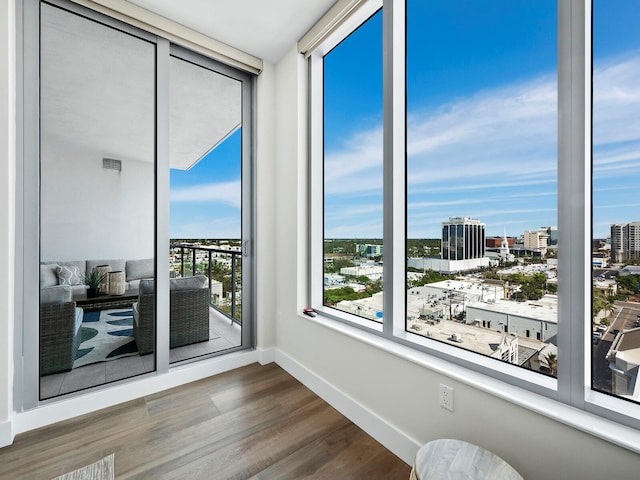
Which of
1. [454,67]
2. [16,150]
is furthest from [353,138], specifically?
[16,150]

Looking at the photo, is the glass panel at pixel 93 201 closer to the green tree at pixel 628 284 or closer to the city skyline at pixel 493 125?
the city skyline at pixel 493 125

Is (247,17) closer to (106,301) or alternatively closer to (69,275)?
(69,275)

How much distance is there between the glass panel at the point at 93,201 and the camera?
1.87 meters

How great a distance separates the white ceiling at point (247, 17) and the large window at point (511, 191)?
0.28m

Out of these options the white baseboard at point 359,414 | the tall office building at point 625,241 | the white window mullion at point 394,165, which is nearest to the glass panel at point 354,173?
the white window mullion at point 394,165

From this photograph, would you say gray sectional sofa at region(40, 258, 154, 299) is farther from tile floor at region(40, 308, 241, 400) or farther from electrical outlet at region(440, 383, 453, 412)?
electrical outlet at region(440, 383, 453, 412)

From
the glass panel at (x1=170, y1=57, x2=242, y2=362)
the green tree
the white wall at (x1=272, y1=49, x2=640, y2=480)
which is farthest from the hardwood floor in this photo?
the green tree

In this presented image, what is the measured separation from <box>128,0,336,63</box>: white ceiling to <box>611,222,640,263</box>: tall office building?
2.10m

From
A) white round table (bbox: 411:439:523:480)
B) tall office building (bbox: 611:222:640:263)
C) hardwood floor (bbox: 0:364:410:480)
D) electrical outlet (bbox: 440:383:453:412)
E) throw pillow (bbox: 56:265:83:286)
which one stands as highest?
tall office building (bbox: 611:222:640:263)

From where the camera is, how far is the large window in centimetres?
106

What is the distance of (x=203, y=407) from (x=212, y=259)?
3.84 feet
